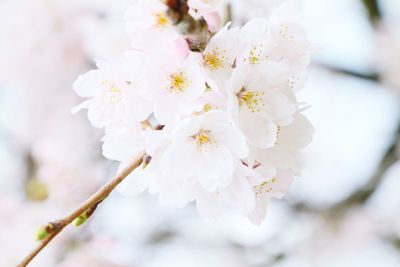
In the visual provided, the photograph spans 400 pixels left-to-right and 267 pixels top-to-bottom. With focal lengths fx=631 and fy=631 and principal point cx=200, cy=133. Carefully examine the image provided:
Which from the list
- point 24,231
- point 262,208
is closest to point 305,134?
point 262,208

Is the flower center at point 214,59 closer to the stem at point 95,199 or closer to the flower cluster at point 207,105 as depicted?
the flower cluster at point 207,105

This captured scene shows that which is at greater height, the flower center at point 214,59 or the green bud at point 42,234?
the flower center at point 214,59

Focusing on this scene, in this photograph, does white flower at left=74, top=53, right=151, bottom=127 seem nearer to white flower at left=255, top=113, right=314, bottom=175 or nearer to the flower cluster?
the flower cluster

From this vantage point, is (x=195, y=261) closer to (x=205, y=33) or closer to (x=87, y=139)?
(x=87, y=139)

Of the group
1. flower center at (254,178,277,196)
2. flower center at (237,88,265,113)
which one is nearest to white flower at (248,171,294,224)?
flower center at (254,178,277,196)

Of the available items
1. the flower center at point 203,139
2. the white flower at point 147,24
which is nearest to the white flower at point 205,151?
the flower center at point 203,139

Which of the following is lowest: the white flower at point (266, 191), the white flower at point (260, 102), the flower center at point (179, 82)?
the white flower at point (266, 191)
